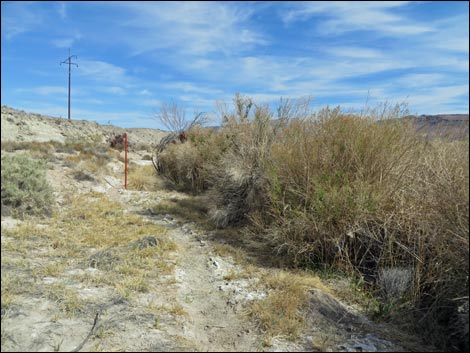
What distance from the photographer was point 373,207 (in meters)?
5.29

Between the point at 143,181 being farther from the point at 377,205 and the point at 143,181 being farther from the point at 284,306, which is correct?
the point at 284,306

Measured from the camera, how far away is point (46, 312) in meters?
3.68

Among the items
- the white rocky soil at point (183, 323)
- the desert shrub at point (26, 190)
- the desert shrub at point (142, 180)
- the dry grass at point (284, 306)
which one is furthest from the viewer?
the desert shrub at point (142, 180)

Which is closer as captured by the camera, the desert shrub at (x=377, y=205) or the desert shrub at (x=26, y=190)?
the desert shrub at (x=377, y=205)

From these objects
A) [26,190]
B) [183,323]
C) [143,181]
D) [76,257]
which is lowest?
[183,323]

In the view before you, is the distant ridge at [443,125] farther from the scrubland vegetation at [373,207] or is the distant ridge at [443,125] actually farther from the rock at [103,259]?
the rock at [103,259]

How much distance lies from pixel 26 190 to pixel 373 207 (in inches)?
214

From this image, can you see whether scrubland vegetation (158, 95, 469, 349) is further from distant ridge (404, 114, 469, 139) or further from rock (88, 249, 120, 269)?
rock (88, 249, 120, 269)

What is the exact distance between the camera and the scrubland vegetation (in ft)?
13.2

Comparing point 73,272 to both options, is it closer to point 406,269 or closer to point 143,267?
point 143,267

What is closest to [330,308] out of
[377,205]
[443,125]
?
[377,205]

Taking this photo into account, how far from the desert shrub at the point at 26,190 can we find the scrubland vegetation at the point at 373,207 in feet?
11.1

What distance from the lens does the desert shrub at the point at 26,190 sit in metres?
5.28

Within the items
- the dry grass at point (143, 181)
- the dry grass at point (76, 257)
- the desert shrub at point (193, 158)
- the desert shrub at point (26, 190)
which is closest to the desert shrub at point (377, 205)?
the dry grass at point (76, 257)
